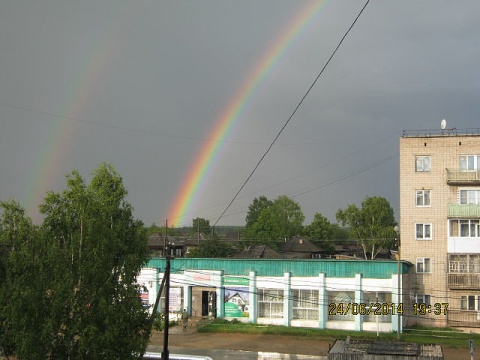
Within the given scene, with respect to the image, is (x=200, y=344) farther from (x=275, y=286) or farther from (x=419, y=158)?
(x=419, y=158)

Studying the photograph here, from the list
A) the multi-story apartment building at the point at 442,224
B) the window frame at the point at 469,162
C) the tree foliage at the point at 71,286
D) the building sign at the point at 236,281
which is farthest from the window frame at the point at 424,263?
the tree foliage at the point at 71,286

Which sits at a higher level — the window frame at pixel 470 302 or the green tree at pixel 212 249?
the green tree at pixel 212 249

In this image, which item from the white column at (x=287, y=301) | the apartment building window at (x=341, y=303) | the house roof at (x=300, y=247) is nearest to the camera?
the apartment building window at (x=341, y=303)

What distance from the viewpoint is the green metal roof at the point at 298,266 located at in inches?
1401

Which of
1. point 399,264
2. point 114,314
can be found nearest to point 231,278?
point 399,264

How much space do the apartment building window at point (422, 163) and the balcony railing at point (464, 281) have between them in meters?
7.50

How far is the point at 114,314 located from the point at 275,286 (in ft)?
79.7

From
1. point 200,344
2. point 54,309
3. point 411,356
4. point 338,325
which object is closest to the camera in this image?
point 54,309

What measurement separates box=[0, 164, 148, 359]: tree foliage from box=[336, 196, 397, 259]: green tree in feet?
248

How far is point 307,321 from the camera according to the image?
36594mm

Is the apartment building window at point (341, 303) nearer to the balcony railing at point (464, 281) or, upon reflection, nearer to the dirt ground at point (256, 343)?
the dirt ground at point (256, 343)

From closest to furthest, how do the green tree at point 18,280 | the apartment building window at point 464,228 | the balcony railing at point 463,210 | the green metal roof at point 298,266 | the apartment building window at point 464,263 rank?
the green tree at point 18,280 → the green metal roof at point 298,266 → the apartment building window at point 464,263 → the balcony railing at point 463,210 → the apartment building window at point 464,228

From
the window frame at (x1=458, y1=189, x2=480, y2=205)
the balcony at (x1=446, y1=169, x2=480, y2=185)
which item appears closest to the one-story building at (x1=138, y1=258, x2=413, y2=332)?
the window frame at (x1=458, y1=189, x2=480, y2=205)

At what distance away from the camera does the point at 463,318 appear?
37.5 metres
